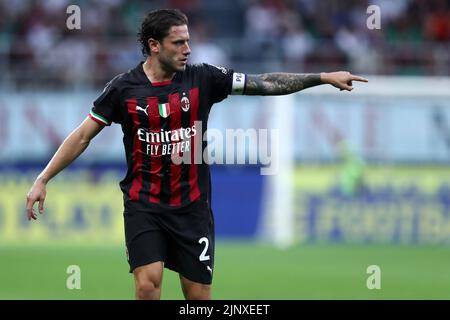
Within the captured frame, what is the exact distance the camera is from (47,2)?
22.3 meters

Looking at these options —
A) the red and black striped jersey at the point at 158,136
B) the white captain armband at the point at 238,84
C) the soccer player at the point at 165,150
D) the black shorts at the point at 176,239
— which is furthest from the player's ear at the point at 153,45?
the black shorts at the point at 176,239

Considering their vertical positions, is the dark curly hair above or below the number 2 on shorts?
above

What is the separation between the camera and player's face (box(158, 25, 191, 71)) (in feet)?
26.3

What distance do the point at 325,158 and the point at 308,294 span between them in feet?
27.9

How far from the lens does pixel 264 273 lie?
14.7 m

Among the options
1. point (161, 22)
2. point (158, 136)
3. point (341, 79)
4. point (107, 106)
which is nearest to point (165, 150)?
point (158, 136)

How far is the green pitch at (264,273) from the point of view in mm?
12188

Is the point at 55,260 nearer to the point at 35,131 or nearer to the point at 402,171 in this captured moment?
the point at 35,131

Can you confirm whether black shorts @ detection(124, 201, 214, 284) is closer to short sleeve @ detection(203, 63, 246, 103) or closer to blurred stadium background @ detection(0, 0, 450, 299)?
short sleeve @ detection(203, 63, 246, 103)

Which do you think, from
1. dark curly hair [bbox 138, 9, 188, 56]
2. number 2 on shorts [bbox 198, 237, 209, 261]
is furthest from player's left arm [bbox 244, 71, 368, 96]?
number 2 on shorts [bbox 198, 237, 209, 261]

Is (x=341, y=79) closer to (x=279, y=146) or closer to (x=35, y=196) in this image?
(x=35, y=196)

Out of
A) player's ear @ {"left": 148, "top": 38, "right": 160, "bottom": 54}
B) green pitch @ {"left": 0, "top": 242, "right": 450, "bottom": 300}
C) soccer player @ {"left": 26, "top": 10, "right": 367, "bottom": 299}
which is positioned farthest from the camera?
green pitch @ {"left": 0, "top": 242, "right": 450, "bottom": 300}

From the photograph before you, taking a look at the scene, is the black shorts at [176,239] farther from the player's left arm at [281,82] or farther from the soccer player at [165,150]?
the player's left arm at [281,82]
